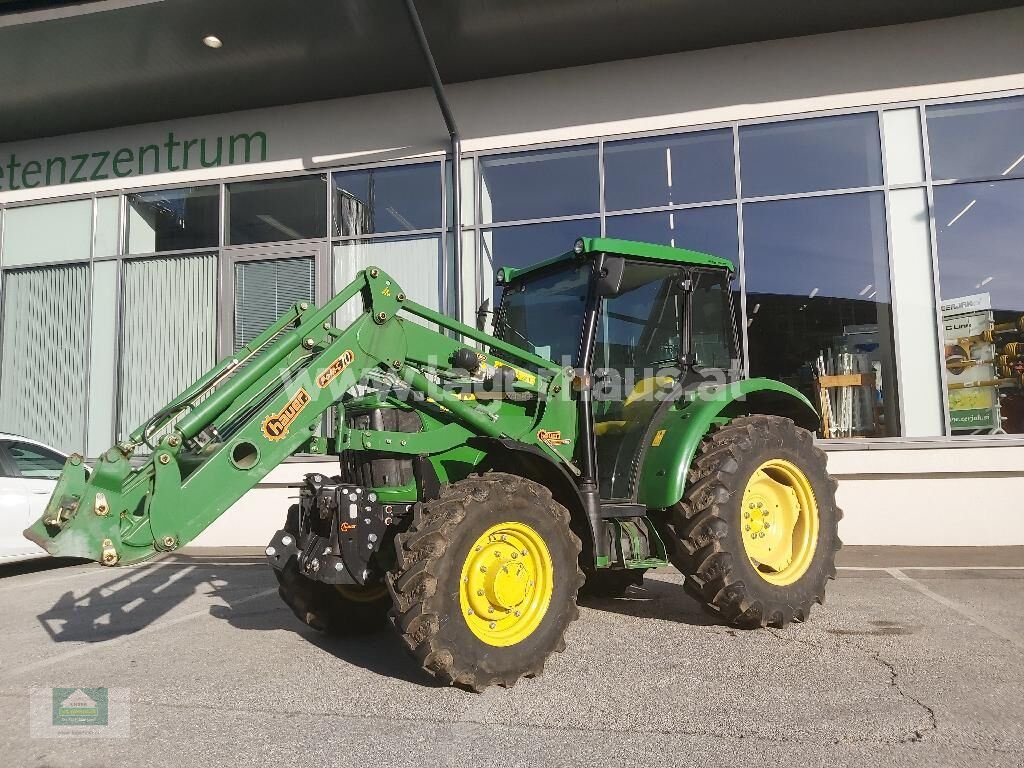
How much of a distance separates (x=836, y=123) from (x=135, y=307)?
393 inches

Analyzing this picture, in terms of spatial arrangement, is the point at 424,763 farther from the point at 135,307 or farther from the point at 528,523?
the point at 135,307

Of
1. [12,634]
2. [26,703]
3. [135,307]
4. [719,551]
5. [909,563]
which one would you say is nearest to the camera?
[26,703]

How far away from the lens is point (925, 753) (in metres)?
3.14

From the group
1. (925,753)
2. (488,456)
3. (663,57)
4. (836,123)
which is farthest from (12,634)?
(836,123)

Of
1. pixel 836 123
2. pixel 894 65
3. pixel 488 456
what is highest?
pixel 894 65

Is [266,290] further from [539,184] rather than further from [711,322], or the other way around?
[711,322]

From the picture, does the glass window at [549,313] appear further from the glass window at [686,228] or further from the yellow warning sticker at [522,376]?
the glass window at [686,228]

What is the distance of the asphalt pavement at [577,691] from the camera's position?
10.6ft

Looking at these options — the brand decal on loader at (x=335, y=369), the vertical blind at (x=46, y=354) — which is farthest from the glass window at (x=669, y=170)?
the vertical blind at (x=46, y=354)

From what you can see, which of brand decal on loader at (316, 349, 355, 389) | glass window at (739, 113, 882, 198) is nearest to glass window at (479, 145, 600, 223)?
glass window at (739, 113, 882, 198)

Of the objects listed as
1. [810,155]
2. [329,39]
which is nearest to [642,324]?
[810,155]

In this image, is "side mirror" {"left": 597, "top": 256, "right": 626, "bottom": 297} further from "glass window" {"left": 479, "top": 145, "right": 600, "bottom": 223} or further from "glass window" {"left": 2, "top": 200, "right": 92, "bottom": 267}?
"glass window" {"left": 2, "top": 200, "right": 92, "bottom": 267}

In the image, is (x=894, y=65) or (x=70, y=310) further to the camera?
(x=70, y=310)

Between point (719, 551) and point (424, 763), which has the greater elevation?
point (719, 551)
